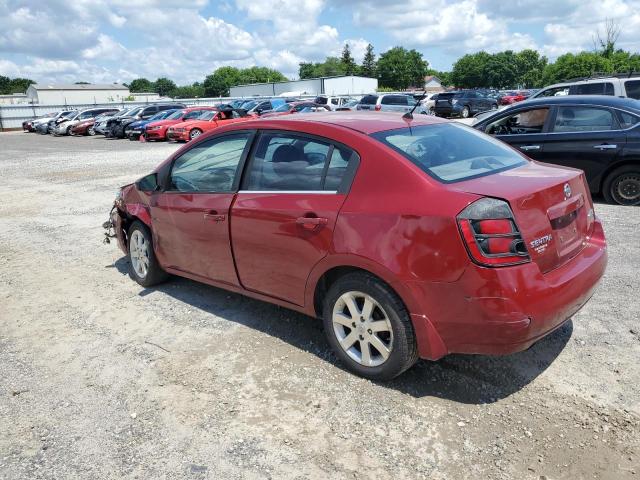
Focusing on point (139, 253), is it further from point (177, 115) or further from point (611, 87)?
point (177, 115)

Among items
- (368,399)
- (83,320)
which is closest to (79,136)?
(83,320)

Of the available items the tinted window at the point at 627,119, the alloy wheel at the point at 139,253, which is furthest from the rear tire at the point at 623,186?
the alloy wheel at the point at 139,253

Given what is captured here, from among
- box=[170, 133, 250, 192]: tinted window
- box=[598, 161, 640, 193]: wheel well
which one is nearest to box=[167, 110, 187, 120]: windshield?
box=[598, 161, 640, 193]: wheel well

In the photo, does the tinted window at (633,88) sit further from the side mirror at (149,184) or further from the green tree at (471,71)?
the green tree at (471,71)

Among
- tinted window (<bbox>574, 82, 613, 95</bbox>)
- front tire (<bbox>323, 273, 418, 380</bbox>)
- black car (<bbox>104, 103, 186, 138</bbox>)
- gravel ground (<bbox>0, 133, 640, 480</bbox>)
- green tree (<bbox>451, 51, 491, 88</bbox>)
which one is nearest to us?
gravel ground (<bbox>0, 133, 640, 480</bbox>)

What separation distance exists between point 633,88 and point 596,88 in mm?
788

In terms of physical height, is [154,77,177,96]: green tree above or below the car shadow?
above

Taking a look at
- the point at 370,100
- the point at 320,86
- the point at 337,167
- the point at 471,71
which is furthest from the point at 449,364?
the point at 471,71

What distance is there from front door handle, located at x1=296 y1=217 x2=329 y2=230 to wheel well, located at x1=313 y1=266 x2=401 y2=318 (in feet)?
0.98

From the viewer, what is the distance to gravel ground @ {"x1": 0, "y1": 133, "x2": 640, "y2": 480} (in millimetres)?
2713

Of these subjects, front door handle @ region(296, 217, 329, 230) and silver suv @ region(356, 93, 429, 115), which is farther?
silver suv @ region(356, 93, 429, 115)

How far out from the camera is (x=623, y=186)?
7.55 meters

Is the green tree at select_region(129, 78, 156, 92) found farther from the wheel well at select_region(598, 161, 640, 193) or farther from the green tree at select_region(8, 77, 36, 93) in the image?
the wheel well at select_region(598, 161, 640, 193)

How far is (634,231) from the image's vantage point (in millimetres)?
6316
